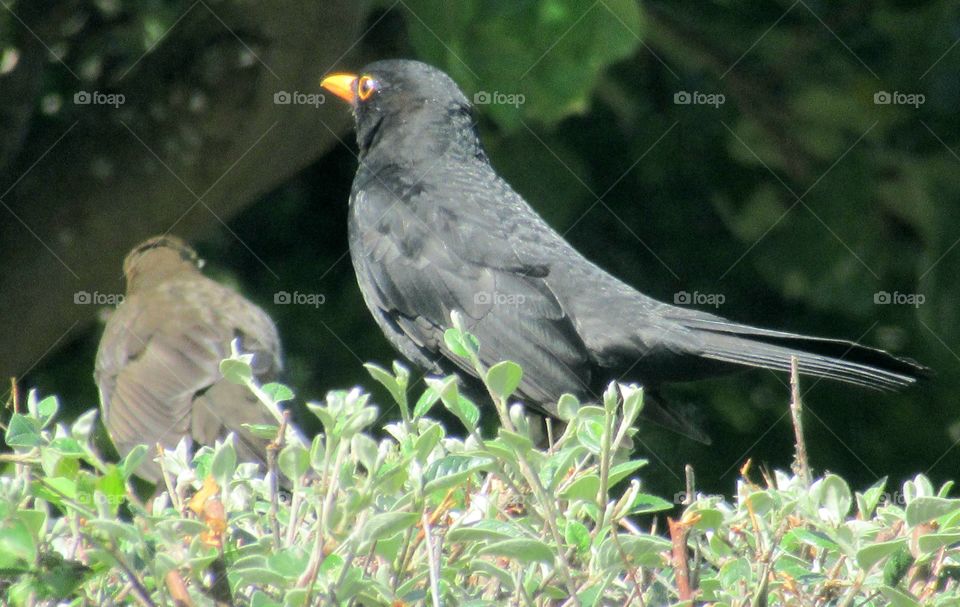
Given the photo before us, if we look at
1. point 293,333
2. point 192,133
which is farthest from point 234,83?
point 293,333

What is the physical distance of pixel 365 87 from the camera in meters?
5.21

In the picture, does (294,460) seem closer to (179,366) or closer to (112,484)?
(112,484)

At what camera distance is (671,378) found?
14.1 ft

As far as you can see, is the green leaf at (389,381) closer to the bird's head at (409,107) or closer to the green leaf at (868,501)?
the green leaf at (868,501)

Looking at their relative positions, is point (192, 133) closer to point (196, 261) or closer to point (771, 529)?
point (196, 261)

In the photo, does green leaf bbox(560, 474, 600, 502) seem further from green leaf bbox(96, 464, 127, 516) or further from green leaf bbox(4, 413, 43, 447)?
green leaf bbox(4, 413, 43, 447)

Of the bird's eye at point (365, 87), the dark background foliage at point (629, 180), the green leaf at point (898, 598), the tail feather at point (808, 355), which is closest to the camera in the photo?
the green leaf at point (898, 598)

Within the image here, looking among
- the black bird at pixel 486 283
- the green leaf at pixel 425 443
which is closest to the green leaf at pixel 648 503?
the green leaf at pixel 425 443

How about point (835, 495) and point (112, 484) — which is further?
point (835, 495)

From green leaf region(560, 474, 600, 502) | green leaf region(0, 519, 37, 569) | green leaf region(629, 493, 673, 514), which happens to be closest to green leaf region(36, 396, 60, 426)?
green leaf region(0, 519, 37, 569)

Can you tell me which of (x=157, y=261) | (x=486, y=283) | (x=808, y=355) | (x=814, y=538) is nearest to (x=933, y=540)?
(x=814, y=538)

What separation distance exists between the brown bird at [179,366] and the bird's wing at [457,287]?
1.86 feet

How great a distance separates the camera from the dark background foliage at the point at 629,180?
18.5 feet

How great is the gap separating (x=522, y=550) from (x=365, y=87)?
389 centimetres
